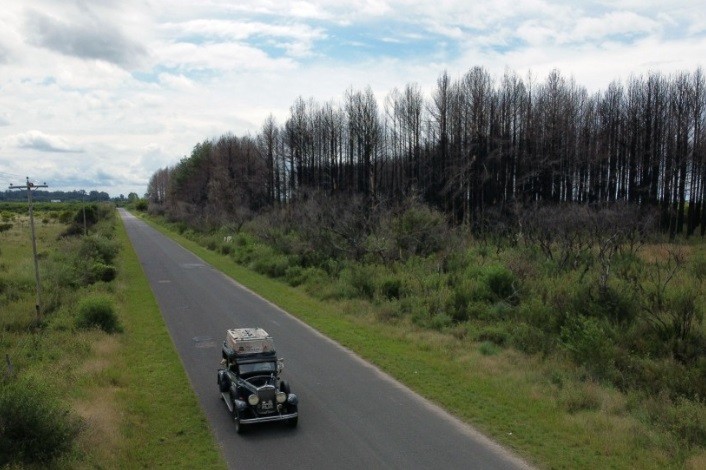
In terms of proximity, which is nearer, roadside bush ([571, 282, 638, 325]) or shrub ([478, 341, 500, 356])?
shrub ([478, 341, 500, 356])

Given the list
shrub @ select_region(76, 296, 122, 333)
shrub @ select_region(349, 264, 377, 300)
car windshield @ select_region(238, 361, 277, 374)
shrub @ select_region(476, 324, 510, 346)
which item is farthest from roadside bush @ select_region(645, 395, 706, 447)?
shrub @ select_region(76, 296, 122, 333)

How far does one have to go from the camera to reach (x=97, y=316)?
18125mm

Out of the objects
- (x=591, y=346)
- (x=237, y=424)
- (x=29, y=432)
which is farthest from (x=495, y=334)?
(x=29, y=432)

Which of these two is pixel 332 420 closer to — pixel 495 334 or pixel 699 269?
pixel 495 334

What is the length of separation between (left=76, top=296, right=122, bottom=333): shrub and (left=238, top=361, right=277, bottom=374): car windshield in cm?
904

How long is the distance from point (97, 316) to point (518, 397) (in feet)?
44.4

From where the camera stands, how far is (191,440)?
1002 centimetres

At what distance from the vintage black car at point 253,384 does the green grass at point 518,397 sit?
3.49 m

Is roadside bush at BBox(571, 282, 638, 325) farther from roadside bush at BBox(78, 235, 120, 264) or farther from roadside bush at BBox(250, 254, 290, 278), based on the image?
roadside bush at BBox(78, 235, 120, 264)

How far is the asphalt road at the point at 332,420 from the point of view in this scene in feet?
30.5

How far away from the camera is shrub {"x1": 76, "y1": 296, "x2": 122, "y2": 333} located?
59.0 ft

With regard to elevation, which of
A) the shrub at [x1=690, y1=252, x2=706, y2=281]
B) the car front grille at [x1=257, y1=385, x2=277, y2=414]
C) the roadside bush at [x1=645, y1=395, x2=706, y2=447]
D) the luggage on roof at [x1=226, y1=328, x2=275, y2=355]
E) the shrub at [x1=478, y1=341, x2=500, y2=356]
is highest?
the luggage on roof at [x1=226, y1=328, x2=275, y2=355]

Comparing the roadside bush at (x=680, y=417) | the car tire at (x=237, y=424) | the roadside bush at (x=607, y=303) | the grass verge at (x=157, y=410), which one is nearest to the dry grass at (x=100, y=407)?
the grass verge at (x=157, y=410)

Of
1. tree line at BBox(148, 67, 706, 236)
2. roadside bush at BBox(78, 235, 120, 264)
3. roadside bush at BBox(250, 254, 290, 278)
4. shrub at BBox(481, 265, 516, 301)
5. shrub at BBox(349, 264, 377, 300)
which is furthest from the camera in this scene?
tree line at BBox(148, 67, 706, 236)
